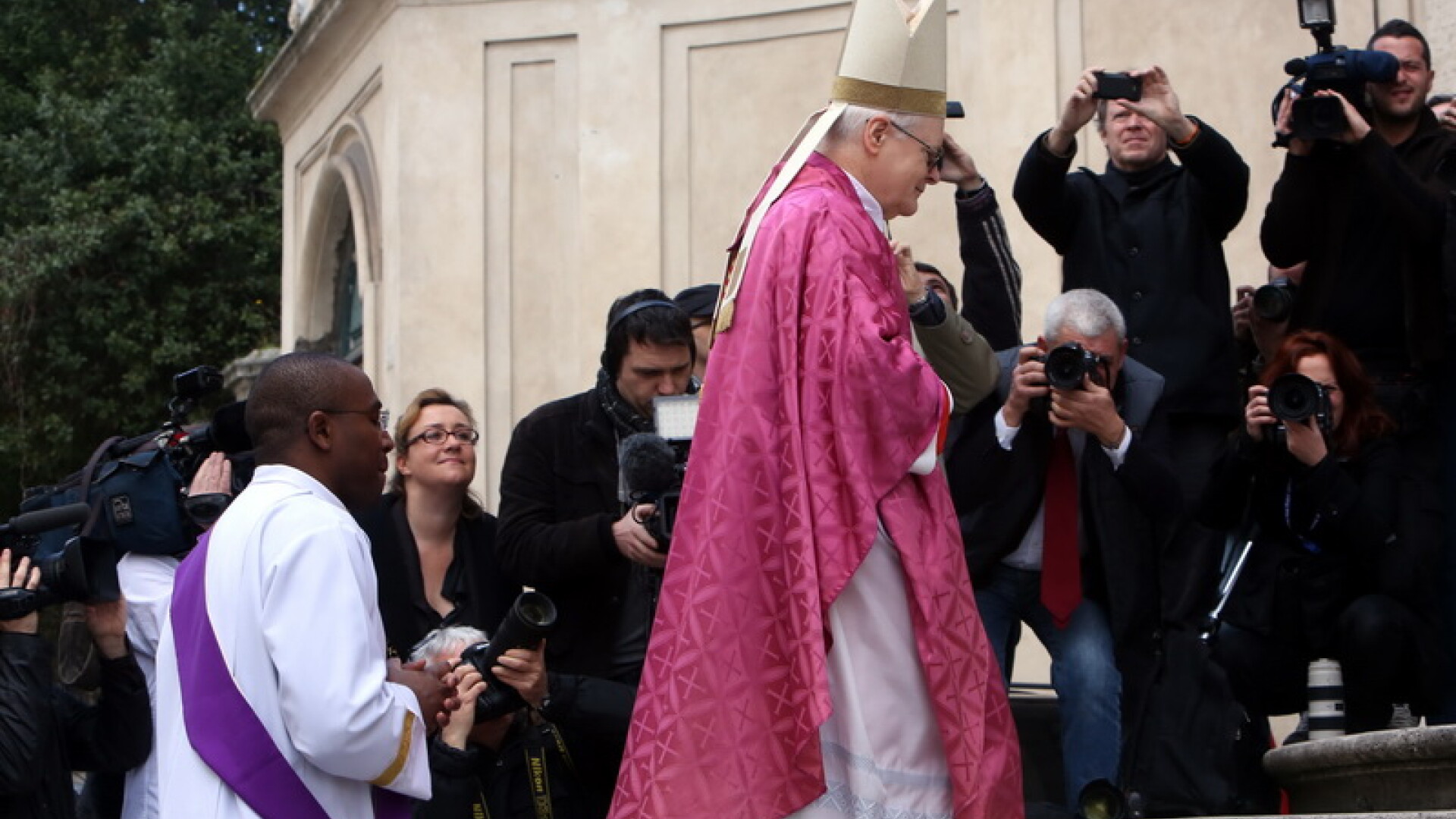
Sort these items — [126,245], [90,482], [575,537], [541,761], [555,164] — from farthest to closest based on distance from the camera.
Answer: [126,245], [555,164], [90,482], [575,537], [541,761]

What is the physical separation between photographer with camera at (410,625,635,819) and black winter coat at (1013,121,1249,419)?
6.21 feet

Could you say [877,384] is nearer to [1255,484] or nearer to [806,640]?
[806,640]

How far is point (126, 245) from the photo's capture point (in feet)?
61.6

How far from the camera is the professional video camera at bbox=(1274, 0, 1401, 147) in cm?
615

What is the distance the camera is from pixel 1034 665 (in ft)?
29.8

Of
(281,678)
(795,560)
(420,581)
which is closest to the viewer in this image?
(281,678)

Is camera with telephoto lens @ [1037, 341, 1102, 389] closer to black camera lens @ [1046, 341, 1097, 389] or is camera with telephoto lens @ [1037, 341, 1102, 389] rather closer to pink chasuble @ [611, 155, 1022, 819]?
black camera lens @ [1046, 341, 1097, 389]

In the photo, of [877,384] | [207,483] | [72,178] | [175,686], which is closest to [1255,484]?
[877,384]

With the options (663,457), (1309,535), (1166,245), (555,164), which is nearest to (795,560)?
(663,457)

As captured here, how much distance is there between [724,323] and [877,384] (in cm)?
39

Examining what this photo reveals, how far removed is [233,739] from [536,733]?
1.83 m

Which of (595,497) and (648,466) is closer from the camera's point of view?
(648,466)

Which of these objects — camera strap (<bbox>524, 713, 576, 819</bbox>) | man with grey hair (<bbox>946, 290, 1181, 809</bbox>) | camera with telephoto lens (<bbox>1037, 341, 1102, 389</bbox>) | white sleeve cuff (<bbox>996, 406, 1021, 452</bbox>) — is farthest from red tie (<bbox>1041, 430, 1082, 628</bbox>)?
camera strap (<bbox>524, 713, 576, 819</bbox>)

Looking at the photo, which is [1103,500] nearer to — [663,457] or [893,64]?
[663,457]
